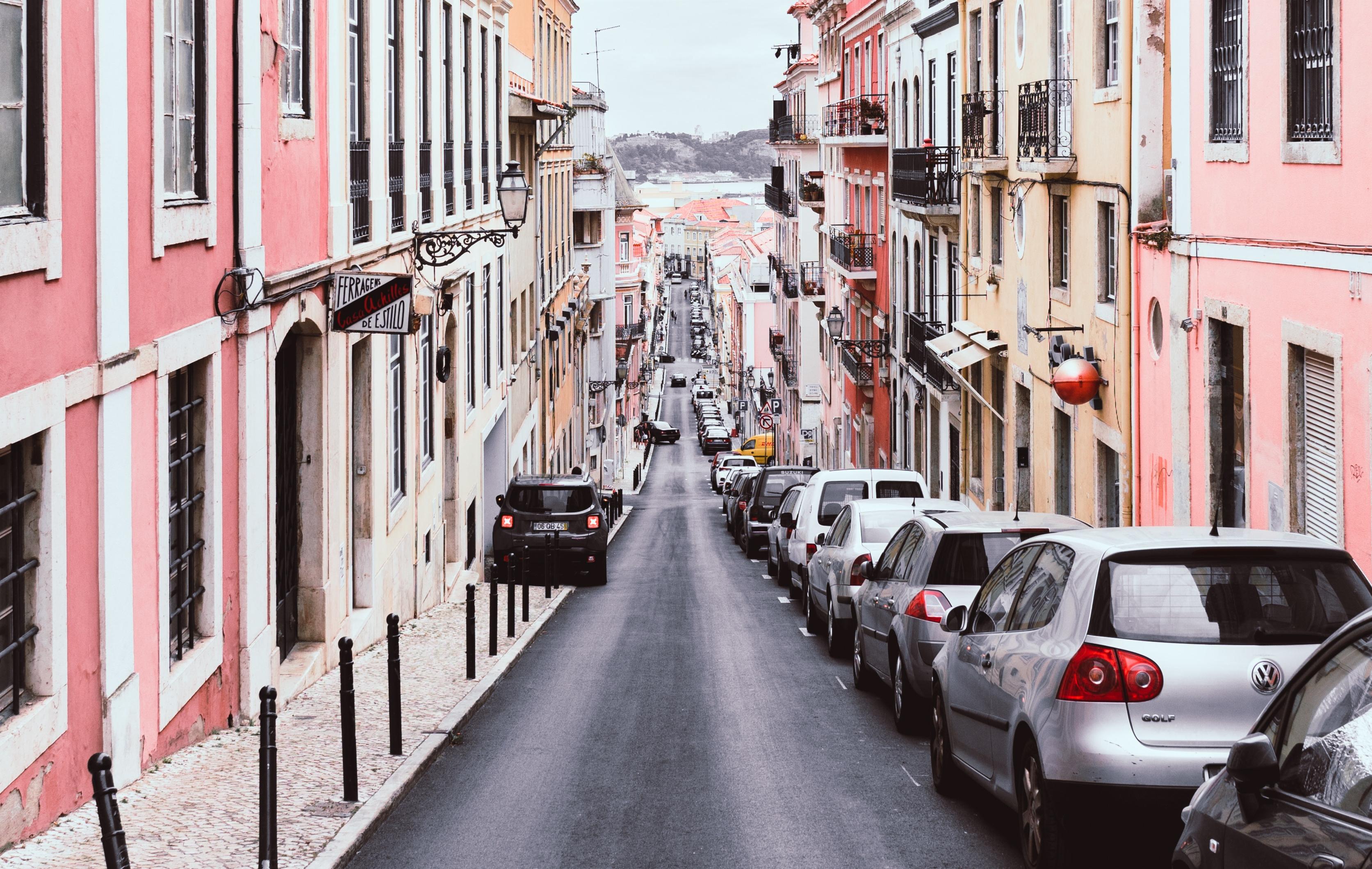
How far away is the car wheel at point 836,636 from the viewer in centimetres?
1608

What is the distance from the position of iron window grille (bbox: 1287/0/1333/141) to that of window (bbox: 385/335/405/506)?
32.5ft

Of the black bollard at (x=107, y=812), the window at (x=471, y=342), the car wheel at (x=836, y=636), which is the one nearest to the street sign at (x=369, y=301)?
the car wheel at (x=836, y=636)

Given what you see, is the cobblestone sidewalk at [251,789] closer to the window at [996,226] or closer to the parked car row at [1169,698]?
the parked car row at [1169,698]

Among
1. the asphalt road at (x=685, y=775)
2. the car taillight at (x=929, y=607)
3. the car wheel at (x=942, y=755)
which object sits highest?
the car taillight at (x=929, y=607)

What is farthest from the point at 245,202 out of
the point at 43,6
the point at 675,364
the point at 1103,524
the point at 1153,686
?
the point at 675,364

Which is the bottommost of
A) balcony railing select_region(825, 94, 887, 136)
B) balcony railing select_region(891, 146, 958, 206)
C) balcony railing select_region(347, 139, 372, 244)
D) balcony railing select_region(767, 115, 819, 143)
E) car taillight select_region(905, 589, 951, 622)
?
car taillight select_region(905, 589, 951, 622)

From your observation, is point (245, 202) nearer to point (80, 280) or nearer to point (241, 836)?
point (80, 280)

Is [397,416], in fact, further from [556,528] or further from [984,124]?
[984,124]

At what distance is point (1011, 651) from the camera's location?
7.97 metres

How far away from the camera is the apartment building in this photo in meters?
18.0

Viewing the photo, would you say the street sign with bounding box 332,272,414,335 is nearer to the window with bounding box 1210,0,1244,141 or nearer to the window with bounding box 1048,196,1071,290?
the window with bounding box 1210,0,1244,141

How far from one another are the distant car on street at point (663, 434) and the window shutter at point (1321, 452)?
94026mm

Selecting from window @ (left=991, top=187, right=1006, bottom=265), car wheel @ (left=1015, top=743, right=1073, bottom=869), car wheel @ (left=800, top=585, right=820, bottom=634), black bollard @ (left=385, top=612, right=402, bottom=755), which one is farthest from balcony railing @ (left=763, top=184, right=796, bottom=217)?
car wheel @ (left=1015, top=743, right=1073, bottom=869)

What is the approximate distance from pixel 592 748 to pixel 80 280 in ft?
15.5
